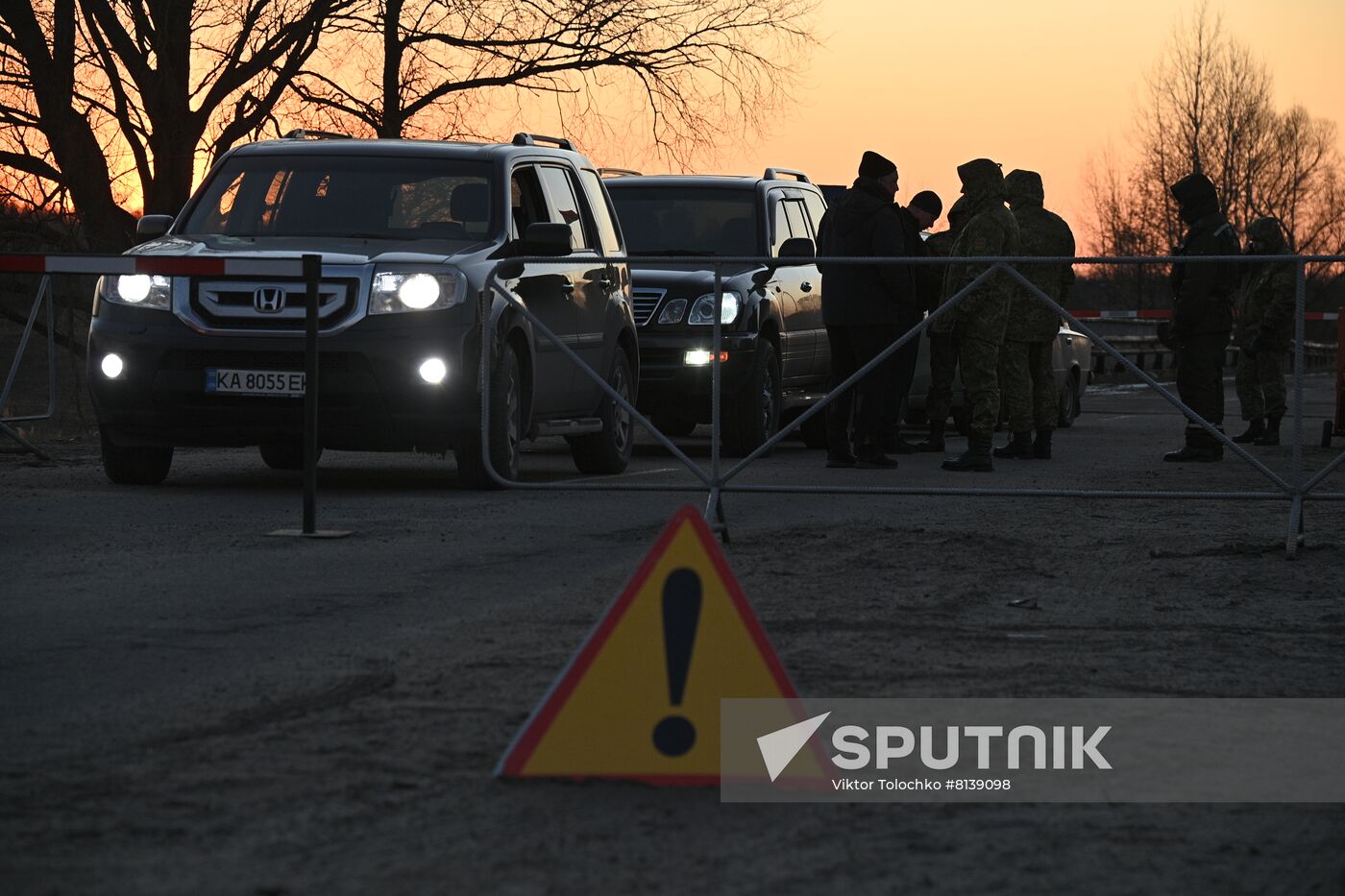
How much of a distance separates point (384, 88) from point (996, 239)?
13208mm

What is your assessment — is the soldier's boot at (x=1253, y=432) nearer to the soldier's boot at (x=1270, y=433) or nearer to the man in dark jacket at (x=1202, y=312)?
the soldier's boot at (x=1270, y=433)

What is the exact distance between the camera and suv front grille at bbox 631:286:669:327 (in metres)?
15.7

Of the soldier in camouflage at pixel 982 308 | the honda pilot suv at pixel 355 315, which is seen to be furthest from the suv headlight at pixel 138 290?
the soldier in camouflage at pixel 982 308

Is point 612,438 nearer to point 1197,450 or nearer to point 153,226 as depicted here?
point 153,226

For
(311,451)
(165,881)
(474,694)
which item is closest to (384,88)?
(311,451)

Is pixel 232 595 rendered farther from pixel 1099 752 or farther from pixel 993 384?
pixel 993 384

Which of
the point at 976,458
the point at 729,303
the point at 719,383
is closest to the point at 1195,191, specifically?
the point at 976,458

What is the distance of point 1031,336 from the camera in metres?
15.2

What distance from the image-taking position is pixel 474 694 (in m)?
5.82

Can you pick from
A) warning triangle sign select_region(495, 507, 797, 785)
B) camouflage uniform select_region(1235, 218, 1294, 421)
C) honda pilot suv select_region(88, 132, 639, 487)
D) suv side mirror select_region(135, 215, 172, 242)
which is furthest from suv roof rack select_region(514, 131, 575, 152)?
warning triangle sign select_region(495, 507, 797, 785)

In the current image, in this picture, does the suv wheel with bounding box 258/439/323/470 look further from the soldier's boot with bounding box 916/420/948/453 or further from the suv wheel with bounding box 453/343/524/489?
the soldier's boot with bounding box 916/420/948/453

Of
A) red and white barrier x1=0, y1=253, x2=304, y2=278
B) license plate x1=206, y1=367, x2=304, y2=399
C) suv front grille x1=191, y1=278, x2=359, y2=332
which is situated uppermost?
red and white barrier x1=0, y1=253, x2=304, y2=278

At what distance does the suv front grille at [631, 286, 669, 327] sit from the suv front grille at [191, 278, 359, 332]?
453 centimetres

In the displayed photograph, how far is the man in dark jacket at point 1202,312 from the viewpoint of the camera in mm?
15312
